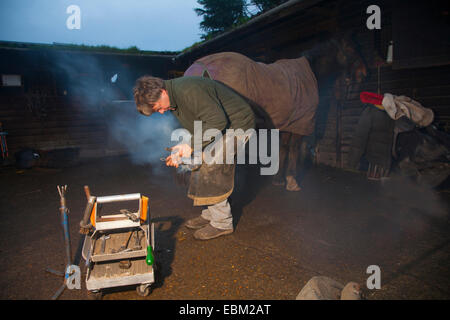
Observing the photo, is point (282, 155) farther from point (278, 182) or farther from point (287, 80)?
point (287, 80)

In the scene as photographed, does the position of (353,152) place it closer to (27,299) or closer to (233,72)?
(233,72)

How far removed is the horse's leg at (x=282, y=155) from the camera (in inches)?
204

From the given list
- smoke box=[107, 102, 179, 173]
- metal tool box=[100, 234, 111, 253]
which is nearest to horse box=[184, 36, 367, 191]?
metal tool box=[100, 234, 111, 253]

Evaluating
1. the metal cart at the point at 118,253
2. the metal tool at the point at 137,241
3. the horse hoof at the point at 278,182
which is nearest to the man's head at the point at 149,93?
the metal cart at the point at 118,253

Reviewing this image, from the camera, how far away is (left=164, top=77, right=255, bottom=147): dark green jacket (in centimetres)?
268

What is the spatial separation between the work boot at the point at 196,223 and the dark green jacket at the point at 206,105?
1231 mm

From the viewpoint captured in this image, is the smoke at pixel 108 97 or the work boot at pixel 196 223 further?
the smoke at pixel 108 97

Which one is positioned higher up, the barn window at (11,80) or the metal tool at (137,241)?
the barn window at (11,80)

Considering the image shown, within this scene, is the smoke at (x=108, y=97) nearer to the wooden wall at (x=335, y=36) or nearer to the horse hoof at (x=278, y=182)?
the wooden wall at (x=335, y=36)

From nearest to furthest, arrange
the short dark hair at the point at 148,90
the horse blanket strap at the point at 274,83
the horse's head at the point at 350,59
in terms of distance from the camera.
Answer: the short dark hair at the point at 148,90
the horse blanket strap at the point at 274,83
the horse's head at the point at 350,59

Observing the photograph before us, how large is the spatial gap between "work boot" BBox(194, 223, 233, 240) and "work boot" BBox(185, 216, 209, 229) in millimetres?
227

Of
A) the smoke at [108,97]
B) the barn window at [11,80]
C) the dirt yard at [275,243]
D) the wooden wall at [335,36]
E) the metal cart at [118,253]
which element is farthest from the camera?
the smoke at [108,97]

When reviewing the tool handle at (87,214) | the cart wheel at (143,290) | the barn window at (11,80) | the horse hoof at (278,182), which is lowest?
the cart wheel at (143,290)

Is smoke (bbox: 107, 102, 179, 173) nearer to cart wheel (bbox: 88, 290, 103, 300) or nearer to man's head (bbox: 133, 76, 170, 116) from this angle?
man's head (bbox: 133, 76, 170, 116)
